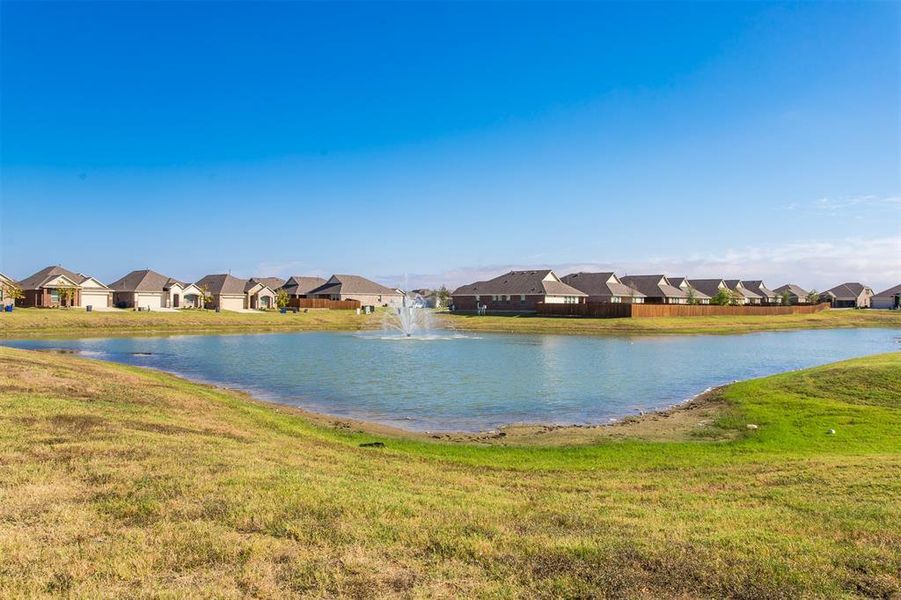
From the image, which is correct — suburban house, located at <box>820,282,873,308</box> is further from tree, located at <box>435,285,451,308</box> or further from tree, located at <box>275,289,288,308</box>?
tree, located at <box>275,289,288,308</box>

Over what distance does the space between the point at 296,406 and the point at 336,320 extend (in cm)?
5970

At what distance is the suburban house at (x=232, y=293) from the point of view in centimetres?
9944

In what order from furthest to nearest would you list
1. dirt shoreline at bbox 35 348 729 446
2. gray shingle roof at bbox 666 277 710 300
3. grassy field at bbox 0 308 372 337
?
1. gray shingle roof at bbox 666 277 710 300
2. grassy field at bbox 0 308 372 337
3. dirt shoreline at bbox 35 348 729 446

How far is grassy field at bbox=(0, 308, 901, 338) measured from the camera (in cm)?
6169

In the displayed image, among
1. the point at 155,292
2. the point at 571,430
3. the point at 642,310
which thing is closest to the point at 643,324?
the point at 642,310

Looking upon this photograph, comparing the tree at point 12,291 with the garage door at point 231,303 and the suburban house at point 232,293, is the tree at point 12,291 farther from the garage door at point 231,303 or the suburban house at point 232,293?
the garage door at point 231,303

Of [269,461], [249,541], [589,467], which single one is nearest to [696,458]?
[589,467]

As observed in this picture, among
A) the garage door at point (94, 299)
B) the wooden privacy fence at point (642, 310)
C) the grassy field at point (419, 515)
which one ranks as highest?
the garage door at point (94, 299)

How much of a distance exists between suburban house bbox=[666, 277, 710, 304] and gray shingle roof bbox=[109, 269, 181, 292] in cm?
9768

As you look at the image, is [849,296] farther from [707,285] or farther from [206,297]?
[206,297]

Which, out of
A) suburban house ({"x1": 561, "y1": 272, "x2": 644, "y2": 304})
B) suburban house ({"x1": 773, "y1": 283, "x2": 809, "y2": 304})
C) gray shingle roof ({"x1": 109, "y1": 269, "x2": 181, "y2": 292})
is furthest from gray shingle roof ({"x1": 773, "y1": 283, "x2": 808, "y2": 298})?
gray shingle roof ({"x1": 109, "y1": 269, "x2": 181, "y2": 292})

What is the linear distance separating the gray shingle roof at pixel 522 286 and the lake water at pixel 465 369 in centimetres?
3790

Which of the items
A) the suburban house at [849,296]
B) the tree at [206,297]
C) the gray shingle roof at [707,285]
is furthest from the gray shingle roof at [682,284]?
the tree at [206,297]

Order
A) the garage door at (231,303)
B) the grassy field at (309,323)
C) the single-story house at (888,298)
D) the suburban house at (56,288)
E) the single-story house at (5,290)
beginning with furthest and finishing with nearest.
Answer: the single-story house at (888,298), the garage door at (231,303), the suburban house at (56,288), the single-story house at (5,290), the grassy field at (309,323)
